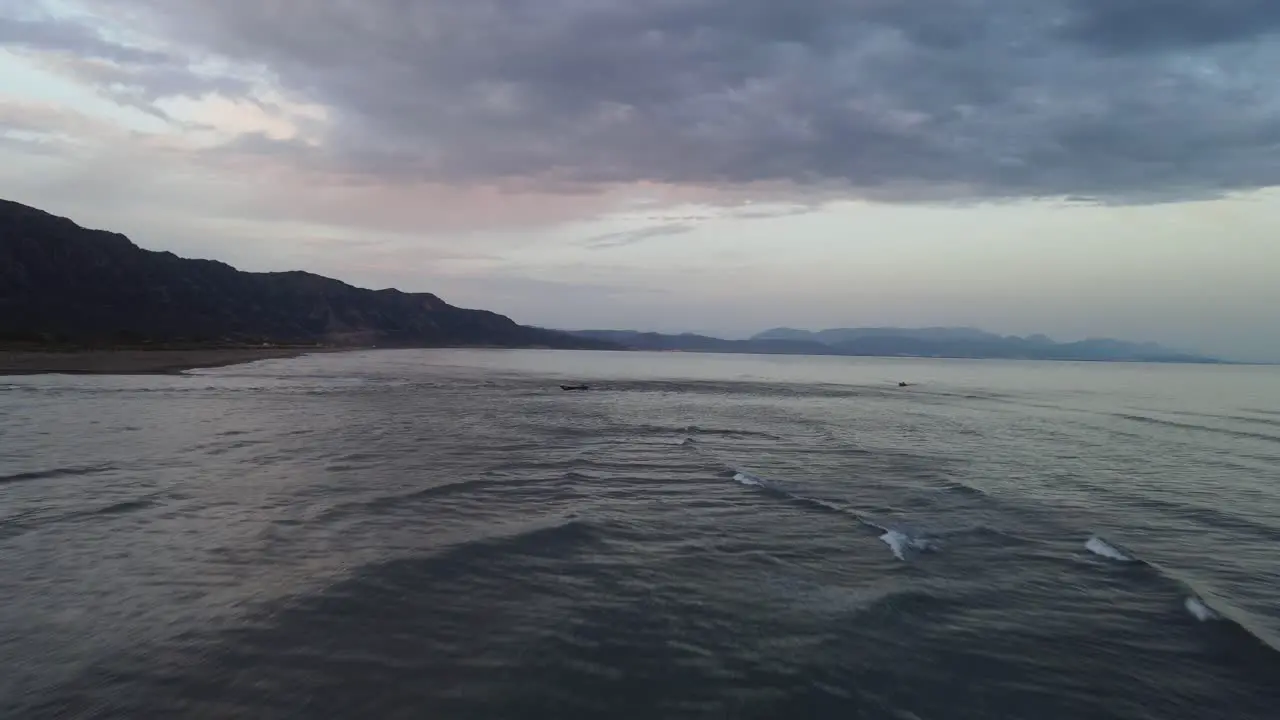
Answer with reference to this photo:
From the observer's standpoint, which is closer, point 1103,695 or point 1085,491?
point 1103,695

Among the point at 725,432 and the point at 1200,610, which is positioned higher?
the point at 1200,610

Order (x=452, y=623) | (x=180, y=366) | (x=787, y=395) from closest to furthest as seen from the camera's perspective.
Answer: (x=452, y=623), (x=787, y=395), (x=180, y=366)

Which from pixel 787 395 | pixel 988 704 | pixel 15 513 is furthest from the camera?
pixel 787 395

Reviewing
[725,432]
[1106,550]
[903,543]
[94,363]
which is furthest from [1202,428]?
[94,363]

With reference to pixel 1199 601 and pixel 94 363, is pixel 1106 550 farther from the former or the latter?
pixel 94 363

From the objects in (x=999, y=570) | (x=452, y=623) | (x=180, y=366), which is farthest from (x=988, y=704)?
(x=180, y=366)

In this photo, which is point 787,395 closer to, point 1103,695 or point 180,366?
point 1103,695
